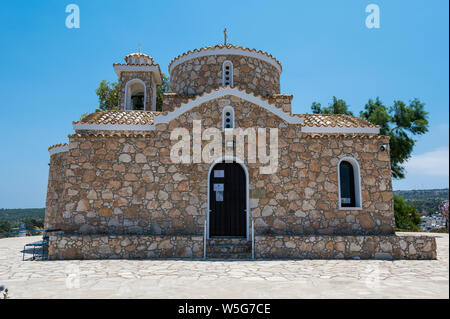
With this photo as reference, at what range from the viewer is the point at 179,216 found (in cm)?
999

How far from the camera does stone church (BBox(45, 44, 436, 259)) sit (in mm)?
9445

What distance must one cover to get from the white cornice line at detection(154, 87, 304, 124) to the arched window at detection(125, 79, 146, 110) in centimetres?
512

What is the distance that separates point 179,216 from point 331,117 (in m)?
7.18

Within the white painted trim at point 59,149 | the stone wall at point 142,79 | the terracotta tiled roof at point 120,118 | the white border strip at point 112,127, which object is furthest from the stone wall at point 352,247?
the white painted trim at point 59,149

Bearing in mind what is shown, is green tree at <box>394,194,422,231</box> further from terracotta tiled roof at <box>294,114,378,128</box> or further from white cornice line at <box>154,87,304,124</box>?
white cornice line at <box>154,87,304,124</box>

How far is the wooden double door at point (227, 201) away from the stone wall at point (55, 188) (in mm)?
7323

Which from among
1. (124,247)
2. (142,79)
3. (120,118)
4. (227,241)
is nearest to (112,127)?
(120,118)

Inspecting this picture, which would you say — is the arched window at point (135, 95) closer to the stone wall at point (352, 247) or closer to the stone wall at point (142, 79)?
the stone wall at point (142, 79)

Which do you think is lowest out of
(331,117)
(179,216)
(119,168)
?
(179,216)

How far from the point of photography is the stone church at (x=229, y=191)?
945 cm

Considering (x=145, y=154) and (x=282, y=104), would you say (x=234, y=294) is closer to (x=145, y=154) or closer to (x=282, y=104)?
(x=145, y=154)

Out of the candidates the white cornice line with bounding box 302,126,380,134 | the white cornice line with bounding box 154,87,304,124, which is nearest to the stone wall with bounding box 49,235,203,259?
the white cornice line with bounding box 154,87,304,124

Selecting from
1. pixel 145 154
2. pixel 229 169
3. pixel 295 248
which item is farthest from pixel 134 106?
pixel 295 248
